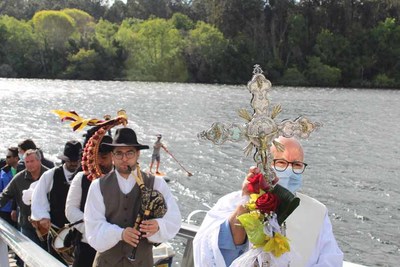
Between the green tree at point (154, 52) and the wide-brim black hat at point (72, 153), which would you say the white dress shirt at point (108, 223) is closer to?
the wide-brim black hat at point (72, 153)

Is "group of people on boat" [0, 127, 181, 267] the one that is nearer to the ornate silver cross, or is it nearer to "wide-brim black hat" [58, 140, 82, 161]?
"wide-brim black hat" [58, 140, 82, 161]

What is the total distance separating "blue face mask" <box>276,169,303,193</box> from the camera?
3135mm

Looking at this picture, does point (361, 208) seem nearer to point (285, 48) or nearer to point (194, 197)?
point (194, 197)

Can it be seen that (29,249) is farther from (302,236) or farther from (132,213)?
(302,236)

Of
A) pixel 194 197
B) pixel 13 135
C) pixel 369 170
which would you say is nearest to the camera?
pixel 194 197

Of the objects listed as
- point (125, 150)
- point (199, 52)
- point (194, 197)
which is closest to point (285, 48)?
point (199, 52)

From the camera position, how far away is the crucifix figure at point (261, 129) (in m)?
2.96

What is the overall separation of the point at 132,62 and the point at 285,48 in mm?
25299

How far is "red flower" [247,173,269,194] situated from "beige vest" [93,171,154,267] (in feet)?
5.19

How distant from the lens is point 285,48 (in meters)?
96.1

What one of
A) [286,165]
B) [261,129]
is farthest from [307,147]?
[261,129]

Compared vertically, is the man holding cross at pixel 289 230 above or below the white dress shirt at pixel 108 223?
above

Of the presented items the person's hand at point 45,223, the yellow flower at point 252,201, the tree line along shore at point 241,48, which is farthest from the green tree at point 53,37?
the yellow flower at point 252,201

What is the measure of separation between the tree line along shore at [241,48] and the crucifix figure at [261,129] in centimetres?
8677
